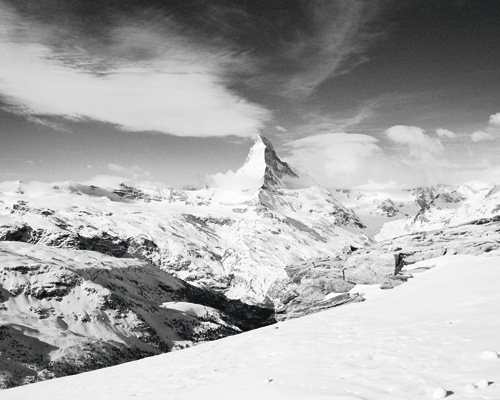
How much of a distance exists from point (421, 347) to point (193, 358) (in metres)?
11.8

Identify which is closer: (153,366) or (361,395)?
(361,395)

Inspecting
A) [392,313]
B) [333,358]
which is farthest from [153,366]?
[392,313]

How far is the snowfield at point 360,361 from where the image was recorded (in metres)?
9.27

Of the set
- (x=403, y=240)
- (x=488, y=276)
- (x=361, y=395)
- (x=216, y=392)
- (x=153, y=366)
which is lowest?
(x=153, y=366)

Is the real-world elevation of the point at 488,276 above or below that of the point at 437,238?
below

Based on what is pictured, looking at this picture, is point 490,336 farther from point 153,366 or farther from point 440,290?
point 153,366

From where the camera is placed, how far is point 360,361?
38.8ft

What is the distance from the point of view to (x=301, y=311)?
118 feet

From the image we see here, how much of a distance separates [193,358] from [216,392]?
8517mm

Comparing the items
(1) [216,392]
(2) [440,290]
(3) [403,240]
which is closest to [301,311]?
(2) [440,290]

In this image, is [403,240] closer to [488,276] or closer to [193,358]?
[488,276]

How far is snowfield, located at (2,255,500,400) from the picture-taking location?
30.4ft

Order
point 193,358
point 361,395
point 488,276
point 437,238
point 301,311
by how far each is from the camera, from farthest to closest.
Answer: point 437,238 → point 301,311 → point 488,276 → point 193,358 → point 361,395

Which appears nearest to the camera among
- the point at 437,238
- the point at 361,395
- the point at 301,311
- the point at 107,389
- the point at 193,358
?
the point at 361,395
